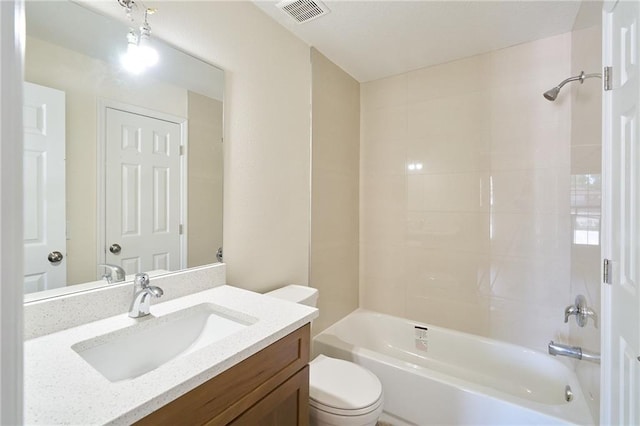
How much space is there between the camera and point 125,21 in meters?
1.09

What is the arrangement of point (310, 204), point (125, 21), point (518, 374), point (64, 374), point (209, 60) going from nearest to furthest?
point (64, 374)
point (125, 21)
point (209, 60)
point (518, 374)
point (310, 204)

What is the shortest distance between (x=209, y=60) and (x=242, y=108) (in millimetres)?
266

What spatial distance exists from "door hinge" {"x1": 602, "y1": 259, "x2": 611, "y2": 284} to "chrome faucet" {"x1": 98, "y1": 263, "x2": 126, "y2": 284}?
1866mm

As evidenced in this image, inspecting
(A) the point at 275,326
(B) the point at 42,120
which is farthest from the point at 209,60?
(A) the point at 275,326

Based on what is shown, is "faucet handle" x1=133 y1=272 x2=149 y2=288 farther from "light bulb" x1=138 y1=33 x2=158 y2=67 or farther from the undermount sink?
"light bulb" x1=138 y1=33 x2=158 y2=67

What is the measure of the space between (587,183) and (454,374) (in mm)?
1480

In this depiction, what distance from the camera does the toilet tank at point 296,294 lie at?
1.60 metres

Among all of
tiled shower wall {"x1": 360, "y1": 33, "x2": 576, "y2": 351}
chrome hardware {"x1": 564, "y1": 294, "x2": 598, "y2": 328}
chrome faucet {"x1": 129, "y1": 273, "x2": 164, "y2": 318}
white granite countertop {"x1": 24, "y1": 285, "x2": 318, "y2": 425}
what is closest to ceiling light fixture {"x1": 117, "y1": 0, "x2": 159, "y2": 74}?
chrome faucet {"x1": 129, "y1": 273, "x2": 164, "y2": 318}

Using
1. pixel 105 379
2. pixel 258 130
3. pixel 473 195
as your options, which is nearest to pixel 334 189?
pixel 258 130

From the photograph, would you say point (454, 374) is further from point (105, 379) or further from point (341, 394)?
point (105, 379)

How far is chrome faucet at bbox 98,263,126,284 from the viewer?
1058mm

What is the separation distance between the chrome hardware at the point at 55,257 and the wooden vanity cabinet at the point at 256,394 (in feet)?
2.19

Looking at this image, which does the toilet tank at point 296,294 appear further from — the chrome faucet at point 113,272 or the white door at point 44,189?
the white door at point 44,189

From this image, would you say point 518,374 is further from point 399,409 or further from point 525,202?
point 525,202
